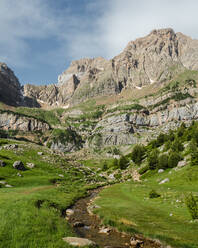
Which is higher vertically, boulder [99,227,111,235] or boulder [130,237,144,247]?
boulder [130,237,144,247]

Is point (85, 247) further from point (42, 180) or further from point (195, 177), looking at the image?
point (42, 180)

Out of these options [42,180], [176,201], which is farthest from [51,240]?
[42,180]

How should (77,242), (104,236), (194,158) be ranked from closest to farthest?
1. (77,242)
2. (104,236)
3. (194,158)

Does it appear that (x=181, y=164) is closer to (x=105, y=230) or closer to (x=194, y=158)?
(x=194, y=158)

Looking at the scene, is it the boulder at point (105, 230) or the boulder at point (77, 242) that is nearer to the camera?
the boulder at point (77, 242)

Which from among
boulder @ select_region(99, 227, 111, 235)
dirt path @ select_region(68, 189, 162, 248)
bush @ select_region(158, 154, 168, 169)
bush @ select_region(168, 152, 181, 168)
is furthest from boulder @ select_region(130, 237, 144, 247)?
bush @ select_region(158, 154, 168, 169)

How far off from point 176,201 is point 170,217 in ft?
30.4

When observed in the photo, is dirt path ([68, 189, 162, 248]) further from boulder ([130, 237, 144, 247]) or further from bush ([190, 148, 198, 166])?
bush ([190, 148, 198, 166])

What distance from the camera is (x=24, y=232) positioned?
48.0ft

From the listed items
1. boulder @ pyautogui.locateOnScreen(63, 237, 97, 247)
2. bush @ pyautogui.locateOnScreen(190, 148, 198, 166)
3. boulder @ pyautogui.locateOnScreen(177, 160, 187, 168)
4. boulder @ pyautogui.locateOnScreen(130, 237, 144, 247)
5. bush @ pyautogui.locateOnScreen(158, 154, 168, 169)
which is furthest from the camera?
bush @ pyautogui.locateOnScreen(158, 154, 168, 169)

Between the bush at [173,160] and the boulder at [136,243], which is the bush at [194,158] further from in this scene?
the boulder at [136,243]

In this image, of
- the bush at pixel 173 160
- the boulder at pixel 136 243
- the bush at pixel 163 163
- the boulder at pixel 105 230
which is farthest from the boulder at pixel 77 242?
the bush at pixel 163 163

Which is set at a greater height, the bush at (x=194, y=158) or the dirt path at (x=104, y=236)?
the bush at (x=194, y=158)

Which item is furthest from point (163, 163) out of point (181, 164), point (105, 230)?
point (105, 230)
